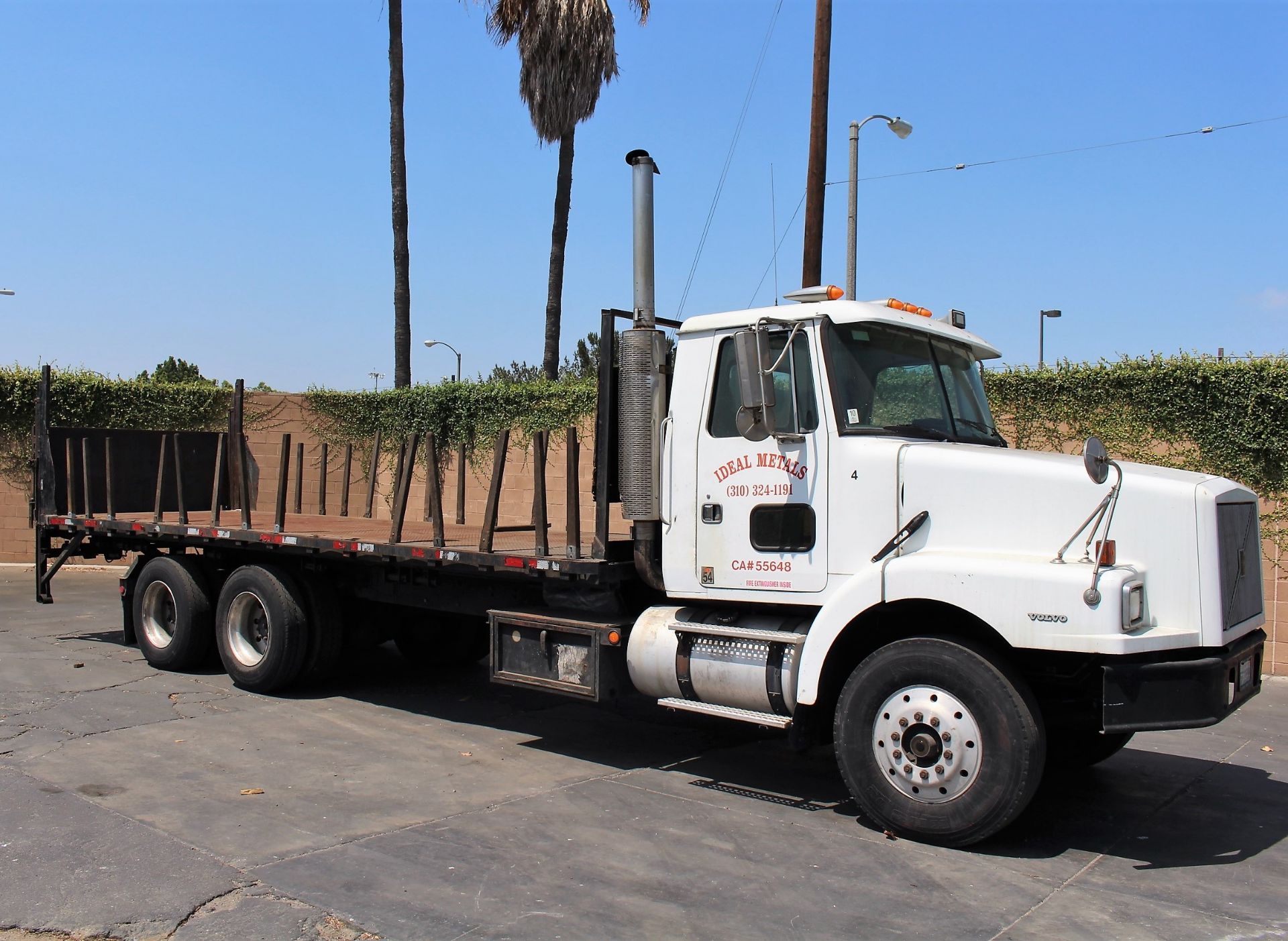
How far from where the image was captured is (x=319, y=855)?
5.11m

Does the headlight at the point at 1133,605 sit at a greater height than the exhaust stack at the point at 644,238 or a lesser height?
lesser

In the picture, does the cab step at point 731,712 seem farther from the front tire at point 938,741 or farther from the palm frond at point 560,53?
the palm frond at point 560,53

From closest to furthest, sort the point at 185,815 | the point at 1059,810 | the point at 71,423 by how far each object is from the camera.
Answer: the point at 185,815 < the point at 1059,810 < the point at 71,423

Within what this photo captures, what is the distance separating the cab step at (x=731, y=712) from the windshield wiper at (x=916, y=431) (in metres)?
1.28

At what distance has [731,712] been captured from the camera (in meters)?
6.05

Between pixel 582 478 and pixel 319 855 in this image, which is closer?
pixel 319 855

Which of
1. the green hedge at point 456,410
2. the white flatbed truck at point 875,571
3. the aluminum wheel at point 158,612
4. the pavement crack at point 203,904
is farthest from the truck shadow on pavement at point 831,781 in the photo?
the green hedge at point 456,410

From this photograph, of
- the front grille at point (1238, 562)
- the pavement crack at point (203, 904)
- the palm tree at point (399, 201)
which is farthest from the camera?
the palm tree at point (399, 201)

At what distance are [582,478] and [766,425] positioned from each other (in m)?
9.98

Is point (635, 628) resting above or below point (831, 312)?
below

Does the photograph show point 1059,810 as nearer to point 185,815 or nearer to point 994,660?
point 994,660

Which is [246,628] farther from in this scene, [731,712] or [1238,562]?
[1238,562]

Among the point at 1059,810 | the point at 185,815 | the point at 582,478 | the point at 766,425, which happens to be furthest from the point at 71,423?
the point at 1059,810

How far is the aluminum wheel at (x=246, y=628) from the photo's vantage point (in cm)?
906
